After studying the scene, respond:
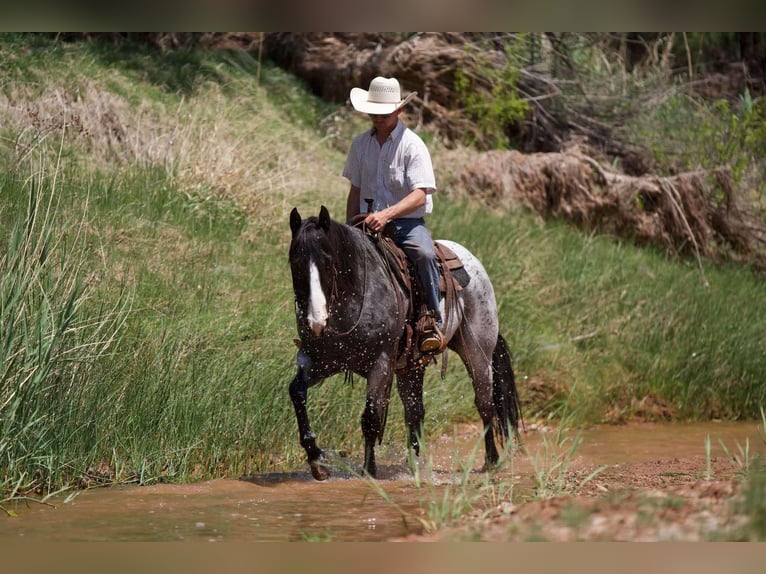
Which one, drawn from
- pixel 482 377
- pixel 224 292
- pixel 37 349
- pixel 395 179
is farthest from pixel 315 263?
pixel 224 292

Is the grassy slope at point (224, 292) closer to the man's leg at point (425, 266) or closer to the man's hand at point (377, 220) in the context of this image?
the man's leg at point (425, 266)

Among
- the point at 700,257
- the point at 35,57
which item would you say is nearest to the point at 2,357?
the point at 35,57

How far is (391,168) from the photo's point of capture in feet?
26.1

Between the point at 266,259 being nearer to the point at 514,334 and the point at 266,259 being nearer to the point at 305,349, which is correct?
the point at 514,334

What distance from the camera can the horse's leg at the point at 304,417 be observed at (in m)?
7.33

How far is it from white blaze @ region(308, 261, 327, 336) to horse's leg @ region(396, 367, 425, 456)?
2.15 m

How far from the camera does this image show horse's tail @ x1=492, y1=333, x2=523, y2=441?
9062 mm

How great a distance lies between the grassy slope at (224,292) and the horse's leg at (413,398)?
60cm

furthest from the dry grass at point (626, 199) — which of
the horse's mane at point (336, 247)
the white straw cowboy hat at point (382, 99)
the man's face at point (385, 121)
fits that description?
the horse's mane at point (336, 247)

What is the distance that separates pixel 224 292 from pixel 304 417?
12.7 ft

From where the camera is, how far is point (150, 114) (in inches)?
593

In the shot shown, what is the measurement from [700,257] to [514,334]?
6046 mm

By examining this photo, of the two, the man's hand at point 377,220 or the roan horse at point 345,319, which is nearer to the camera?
the roan horse at point 345,319
